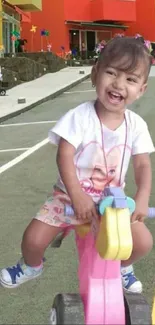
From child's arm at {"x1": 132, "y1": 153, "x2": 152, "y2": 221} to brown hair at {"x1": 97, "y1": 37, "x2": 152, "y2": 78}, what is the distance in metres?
0.42

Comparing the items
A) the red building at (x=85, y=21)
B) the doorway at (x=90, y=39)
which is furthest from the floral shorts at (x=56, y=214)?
the doorway at (x=90, y=39)

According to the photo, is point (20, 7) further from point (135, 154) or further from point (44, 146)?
point (135, 154)

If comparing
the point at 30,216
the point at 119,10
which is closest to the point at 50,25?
the point at 119,10

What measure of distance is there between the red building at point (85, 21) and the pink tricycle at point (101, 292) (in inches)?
1526

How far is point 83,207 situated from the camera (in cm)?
244

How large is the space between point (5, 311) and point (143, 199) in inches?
53.4

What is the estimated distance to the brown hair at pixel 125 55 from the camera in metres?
2.56

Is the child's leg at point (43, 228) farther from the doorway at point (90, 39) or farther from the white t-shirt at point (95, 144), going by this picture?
the doorway at point (90, 39)

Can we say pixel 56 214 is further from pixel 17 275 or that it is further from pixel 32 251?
pixel 17 275

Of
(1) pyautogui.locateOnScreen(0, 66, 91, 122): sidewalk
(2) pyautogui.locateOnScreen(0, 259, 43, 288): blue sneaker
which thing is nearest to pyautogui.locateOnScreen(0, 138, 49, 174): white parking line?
(1) pyautogui.locateOnScreen(0, 66, 91, 122): sidewalk

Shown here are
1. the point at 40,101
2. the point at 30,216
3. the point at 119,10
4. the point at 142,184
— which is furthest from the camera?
the point at 119,10

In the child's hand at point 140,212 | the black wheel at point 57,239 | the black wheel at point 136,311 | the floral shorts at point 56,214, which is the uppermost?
the child's hand at point 140,212

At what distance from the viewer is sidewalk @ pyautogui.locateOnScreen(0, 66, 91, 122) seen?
1555 centimetres

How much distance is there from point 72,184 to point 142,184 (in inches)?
13.2
